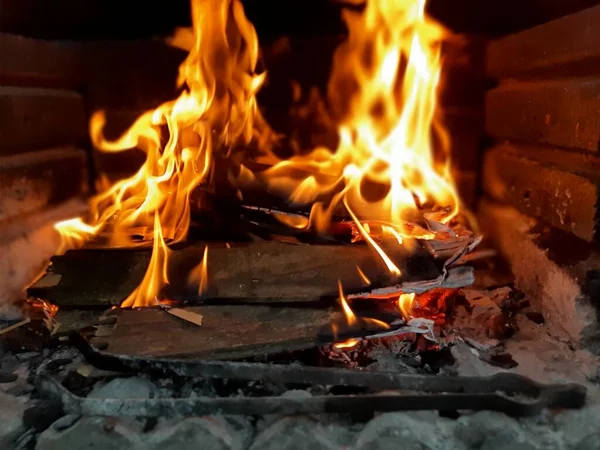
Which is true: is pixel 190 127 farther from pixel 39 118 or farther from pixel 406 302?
pixel 406 302

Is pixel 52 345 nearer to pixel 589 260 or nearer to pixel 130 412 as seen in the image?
pixel 130 412

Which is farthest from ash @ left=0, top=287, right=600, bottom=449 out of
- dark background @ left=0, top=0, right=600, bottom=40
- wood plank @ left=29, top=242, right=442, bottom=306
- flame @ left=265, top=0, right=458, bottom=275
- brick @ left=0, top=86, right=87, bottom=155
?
dark background @ left=0, top=0, right=600, bottom=40

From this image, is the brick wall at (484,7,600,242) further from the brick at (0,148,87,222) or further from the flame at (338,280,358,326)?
the brick at (0,148,87,222)

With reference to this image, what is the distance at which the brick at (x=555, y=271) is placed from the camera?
1.32m

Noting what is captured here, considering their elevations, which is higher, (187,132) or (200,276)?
(187,132)

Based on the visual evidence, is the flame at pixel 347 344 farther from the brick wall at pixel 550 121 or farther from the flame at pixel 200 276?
the brick wall at pixel 550 121

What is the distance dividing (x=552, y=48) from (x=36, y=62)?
1.64m

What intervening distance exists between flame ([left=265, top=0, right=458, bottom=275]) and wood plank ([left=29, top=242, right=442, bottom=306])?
176 millimetres

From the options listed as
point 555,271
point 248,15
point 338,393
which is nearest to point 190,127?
point 248,15

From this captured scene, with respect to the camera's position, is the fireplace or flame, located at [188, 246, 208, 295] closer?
the fireplace

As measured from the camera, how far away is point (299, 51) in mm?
2082

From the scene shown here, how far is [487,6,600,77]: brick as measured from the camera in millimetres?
1343

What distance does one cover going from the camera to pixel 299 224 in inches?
62.1

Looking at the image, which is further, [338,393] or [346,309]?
[346,309]
